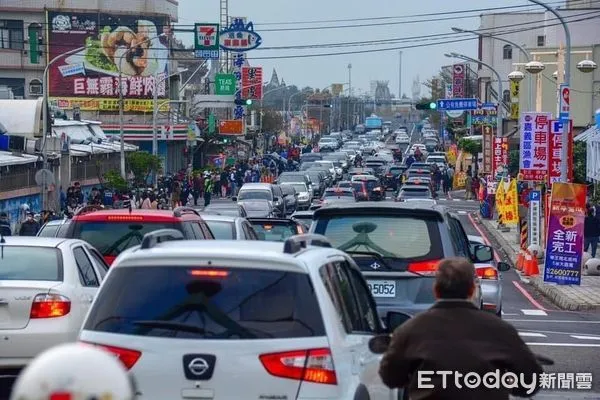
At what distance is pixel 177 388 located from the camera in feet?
21.4

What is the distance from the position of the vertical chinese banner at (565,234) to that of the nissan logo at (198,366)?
21871 mm

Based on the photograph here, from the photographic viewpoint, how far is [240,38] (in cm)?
7606

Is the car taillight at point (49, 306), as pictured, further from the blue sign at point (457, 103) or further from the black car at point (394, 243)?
the blue sign at point (457, 103)

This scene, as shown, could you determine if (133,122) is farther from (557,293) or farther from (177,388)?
(177,388)

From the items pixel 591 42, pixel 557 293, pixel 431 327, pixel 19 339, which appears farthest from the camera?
pixel 591 42

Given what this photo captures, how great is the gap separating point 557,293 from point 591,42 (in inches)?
1805

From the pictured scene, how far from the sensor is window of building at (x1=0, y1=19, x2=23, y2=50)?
3452 inches

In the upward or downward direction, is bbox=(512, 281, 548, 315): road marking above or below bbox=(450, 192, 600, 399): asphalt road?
below

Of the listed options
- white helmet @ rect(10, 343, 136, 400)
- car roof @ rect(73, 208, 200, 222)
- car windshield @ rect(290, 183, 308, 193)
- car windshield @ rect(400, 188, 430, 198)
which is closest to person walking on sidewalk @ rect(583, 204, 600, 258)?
car windshield @ rect(400, 188, 430, 198)

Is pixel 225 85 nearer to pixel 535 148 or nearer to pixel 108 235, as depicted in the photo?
pixel 535 148

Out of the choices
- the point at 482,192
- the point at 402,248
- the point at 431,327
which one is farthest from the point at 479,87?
the point at 431,327

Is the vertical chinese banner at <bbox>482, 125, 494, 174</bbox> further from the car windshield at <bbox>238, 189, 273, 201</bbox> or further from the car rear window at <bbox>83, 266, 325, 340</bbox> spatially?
the car rear window at <bbox>83, 266, 325, 340</bbox>

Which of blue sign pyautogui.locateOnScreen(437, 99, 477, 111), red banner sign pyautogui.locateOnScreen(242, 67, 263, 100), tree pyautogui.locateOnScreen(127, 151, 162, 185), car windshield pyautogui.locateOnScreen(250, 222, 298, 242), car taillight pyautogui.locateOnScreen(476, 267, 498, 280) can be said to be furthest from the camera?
red banner sign pyautogui.locateOnScreen(242, 67, 263, 100)

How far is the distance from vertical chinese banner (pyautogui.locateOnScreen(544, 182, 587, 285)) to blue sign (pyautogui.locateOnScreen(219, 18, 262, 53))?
48170 mm
